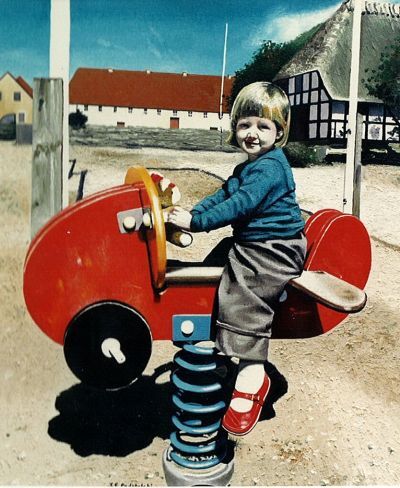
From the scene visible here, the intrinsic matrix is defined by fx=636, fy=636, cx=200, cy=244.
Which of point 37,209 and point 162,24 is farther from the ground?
point 162,24

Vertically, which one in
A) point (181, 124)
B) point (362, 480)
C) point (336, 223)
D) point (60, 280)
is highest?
→ point (181, 124)

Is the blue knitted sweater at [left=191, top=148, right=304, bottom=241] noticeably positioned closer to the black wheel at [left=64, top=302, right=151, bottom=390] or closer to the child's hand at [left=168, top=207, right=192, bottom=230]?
the child's hand at [left=168, top=207, right=192, bottom=230]

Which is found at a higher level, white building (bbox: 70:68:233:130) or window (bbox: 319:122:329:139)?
white building (bbox: 70:68:233:130)

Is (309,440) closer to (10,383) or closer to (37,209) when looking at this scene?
(10,383)

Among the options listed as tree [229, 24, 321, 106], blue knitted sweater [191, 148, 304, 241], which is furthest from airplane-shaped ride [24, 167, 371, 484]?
tree [229, 24, 321, 106]

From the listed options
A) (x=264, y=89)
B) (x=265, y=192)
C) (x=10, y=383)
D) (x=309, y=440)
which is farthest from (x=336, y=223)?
(x=10, y=383)

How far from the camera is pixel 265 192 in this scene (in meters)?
1.38

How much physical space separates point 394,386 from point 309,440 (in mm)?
335

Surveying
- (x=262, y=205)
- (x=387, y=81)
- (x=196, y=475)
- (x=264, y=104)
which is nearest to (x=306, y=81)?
(x=387, y=81)

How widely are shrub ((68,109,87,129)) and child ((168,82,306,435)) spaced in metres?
0.46

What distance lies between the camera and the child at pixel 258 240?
4.59ft

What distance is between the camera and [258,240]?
1.42m

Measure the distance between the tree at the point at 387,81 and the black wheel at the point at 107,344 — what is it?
0.99 meters

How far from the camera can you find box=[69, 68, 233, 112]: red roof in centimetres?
166
